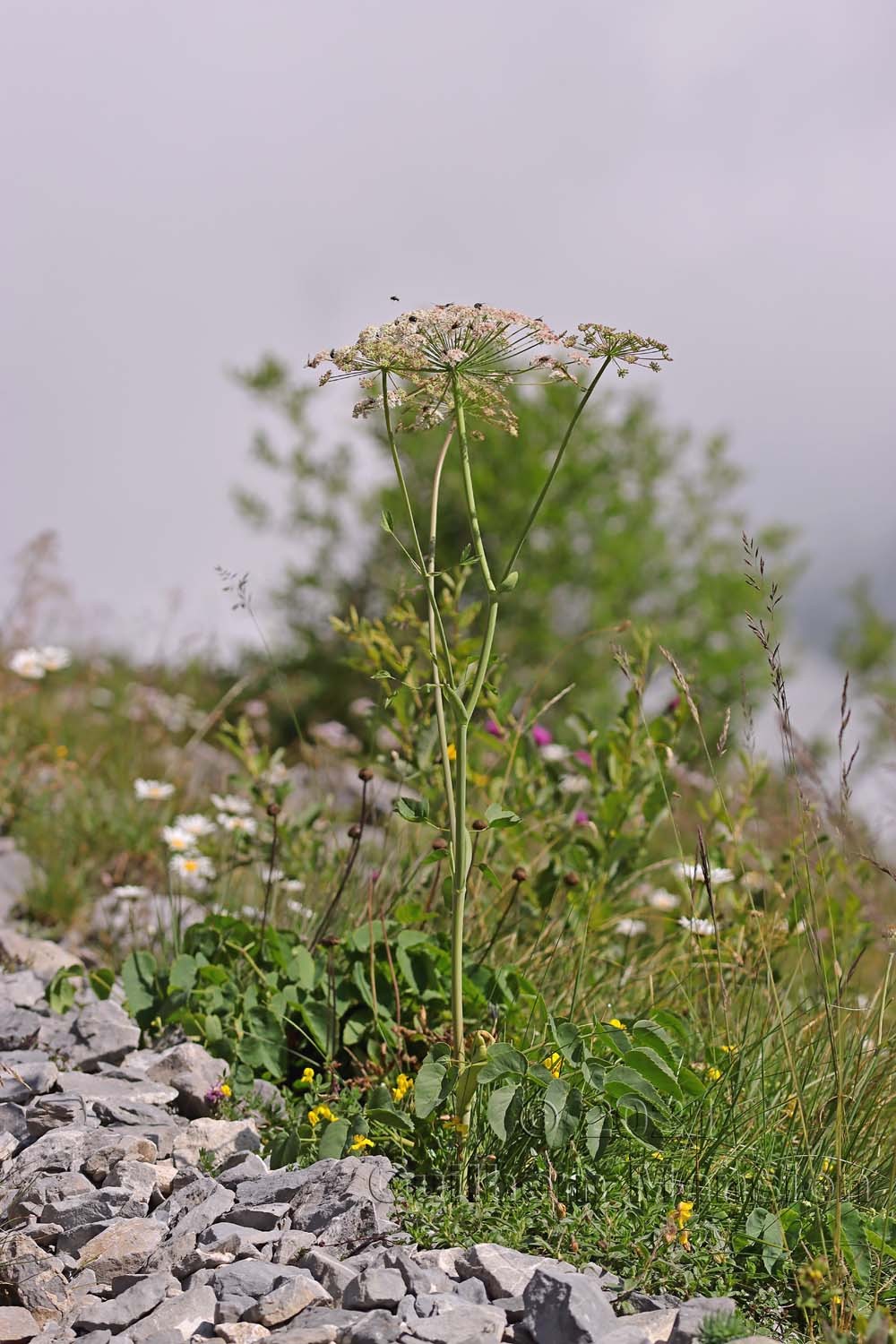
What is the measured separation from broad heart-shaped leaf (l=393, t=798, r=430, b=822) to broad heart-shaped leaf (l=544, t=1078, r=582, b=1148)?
1.92ft

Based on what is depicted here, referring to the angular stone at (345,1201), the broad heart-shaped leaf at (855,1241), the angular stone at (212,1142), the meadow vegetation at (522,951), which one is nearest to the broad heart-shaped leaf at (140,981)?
the meadow vegetation at (522,951)

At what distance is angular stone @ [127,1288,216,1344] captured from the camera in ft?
6.98

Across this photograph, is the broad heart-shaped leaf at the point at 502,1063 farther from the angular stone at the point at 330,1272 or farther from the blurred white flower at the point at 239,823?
the blurred white flower at the point at 239,823

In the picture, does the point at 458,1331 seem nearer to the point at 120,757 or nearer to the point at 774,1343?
the point at 774,1343

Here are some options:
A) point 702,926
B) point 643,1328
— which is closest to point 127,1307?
point 643,1328

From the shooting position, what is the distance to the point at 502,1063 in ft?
7.97

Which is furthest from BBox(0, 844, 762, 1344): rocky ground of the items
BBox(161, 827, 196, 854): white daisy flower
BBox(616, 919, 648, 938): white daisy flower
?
BBox(161, 827, 196, 854): white daisy flower

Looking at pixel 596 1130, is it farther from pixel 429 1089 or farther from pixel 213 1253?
pixel 213 1253

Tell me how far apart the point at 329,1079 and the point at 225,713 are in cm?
607

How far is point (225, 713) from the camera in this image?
8844 millimetres

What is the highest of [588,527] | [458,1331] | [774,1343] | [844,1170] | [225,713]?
[588,527]

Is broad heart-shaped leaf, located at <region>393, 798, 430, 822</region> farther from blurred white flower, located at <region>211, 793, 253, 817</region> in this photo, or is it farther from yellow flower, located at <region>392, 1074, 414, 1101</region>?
blurred white flower, located at <region>211, 793, 253, 817</region>

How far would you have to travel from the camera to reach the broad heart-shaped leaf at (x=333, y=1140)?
263 centimetres

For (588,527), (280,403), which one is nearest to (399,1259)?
(588,527)
